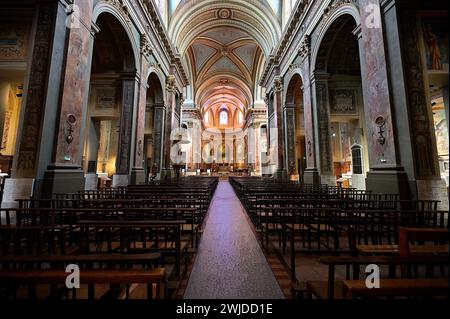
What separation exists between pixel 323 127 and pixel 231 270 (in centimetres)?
788

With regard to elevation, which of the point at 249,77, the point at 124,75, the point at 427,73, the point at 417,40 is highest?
the point at 249,77

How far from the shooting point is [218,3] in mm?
14953

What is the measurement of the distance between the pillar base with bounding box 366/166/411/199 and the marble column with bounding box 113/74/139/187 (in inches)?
310

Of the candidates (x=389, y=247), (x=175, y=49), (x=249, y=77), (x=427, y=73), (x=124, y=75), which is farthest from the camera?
(x=249, y=77)

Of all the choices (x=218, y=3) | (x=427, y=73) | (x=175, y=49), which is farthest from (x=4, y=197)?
(x=218, y=3)

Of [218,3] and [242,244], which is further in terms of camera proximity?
[218,3]

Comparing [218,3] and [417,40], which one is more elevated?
[218,3]

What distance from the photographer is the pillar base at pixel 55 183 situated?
436 cm

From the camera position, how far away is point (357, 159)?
10148mm

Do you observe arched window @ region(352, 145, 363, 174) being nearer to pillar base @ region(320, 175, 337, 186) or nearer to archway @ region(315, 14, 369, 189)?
archway @ region(315, 14, 369, 189)

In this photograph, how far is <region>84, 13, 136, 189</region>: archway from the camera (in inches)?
328

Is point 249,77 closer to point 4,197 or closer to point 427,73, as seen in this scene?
point 427,73

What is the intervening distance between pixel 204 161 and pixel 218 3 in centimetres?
2388

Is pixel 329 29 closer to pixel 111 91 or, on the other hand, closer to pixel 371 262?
pixel 371 262
